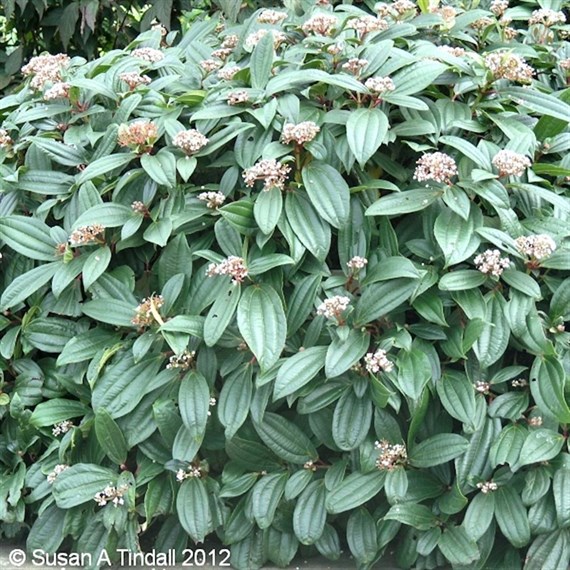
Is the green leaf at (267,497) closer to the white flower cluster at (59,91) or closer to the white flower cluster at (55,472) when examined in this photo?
the white flower cluster at (55,472)

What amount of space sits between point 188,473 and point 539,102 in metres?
1.32

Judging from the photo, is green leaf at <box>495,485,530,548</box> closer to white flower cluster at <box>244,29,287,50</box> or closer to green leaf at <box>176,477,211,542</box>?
green leaf at <box>176,477,211,542</box>

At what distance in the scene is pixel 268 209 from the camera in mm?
1933

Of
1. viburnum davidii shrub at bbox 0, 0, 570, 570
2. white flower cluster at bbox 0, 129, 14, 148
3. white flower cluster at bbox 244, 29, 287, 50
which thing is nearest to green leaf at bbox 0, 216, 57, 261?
viburnum davidii shrub at bbox 0, 0, 570, 570

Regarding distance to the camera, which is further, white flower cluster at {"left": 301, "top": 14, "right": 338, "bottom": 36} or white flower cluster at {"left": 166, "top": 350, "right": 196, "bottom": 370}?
white flower cluster at {"left": 301, "top": 14, "right": 338, "bottom": 36}

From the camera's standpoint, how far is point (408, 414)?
6.45ft

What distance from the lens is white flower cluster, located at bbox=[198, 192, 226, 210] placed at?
202 centimetres

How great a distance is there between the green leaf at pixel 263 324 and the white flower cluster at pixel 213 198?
0.87 feet

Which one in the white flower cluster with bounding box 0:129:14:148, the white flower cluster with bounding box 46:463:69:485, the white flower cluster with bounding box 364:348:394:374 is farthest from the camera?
the white flower cluster with bounding box 0:129:14:148

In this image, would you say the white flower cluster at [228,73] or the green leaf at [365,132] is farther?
the white flower cluster at [228,73]

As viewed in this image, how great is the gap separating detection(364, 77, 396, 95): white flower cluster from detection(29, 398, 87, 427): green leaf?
3.56 feet

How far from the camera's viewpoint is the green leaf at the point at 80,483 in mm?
1972

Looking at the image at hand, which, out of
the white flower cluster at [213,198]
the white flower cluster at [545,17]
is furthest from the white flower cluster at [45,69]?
the white flower cluster at [545,17]

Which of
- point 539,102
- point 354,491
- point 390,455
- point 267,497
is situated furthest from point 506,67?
point 267,497
